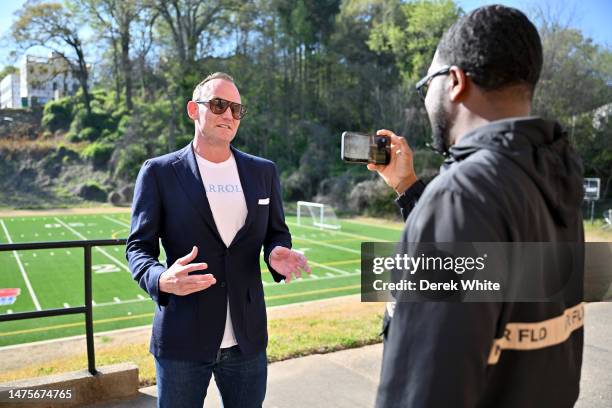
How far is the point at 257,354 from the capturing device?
243 cm

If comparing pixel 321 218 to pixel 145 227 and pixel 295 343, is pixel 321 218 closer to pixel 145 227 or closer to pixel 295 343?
pixel 295 343

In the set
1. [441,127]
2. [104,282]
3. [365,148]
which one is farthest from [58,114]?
[441,127]

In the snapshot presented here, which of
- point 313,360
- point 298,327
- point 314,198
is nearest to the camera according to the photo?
point 313,360

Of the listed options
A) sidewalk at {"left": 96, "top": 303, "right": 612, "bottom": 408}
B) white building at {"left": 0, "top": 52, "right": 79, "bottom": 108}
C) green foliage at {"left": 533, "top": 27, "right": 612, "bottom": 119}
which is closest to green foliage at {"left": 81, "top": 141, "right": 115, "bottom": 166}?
white building at {"left": 0, "top": 52, "right": 79, "bottom": 108}

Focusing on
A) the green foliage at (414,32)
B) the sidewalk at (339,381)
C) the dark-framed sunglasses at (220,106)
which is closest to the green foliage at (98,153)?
the green foliage at (414,32)

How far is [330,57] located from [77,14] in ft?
75.2

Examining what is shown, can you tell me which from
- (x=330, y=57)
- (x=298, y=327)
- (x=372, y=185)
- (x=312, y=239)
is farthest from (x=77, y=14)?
(x=298, y=327)

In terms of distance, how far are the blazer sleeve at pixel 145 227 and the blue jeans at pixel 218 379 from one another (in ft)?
1.24

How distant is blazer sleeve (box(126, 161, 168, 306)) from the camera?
228 centimetres

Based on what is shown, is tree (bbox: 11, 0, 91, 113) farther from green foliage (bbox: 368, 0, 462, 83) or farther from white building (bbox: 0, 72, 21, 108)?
green foliage (bbox: 368, 0, 462, 83)

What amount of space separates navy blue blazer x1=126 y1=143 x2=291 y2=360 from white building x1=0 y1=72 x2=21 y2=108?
5235cm

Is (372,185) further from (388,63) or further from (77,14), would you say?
(77,14)

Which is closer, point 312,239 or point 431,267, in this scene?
point 431,267

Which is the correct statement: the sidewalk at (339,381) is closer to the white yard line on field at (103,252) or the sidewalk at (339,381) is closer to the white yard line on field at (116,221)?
the white yard line on field at (103,252)
